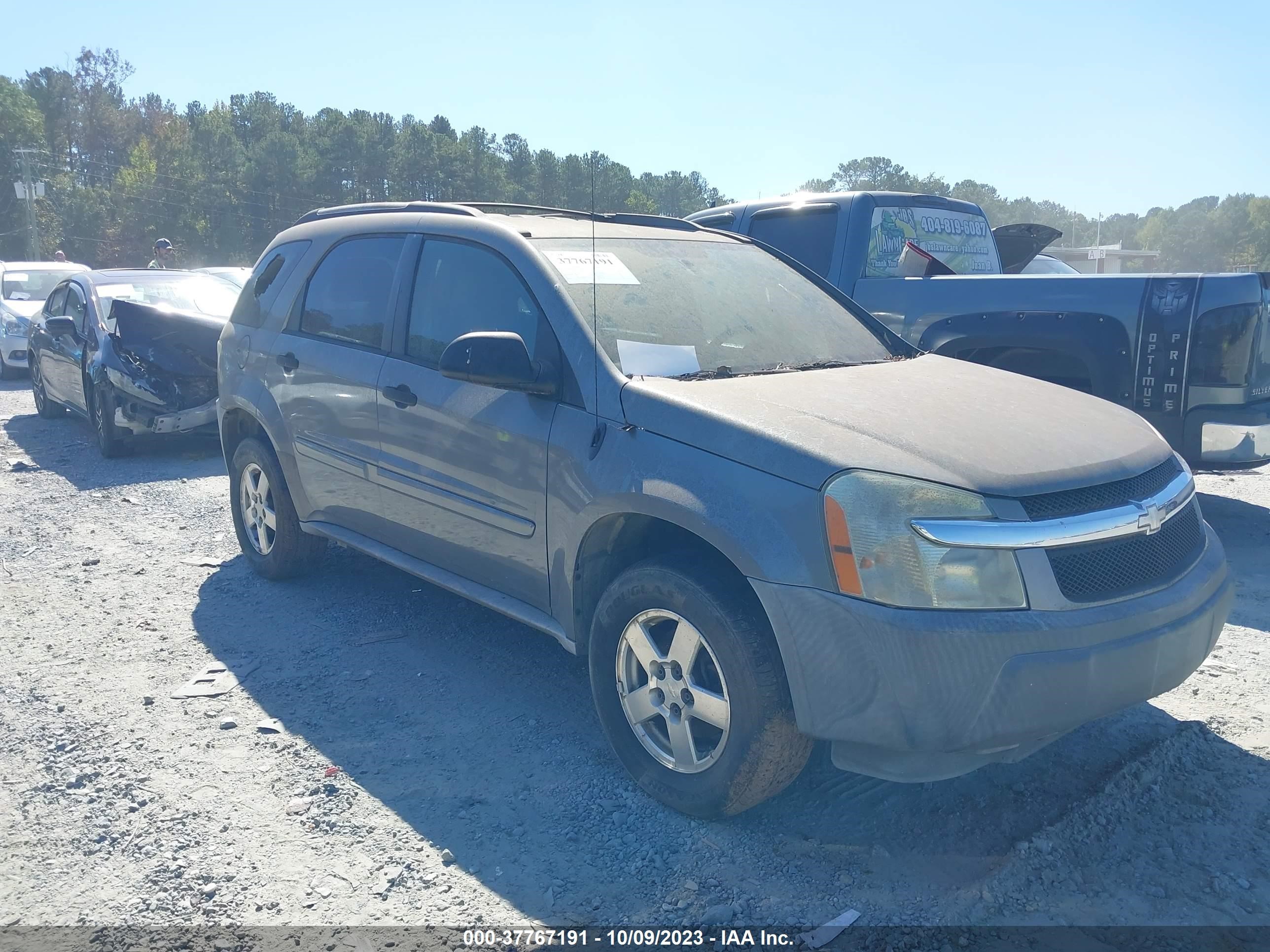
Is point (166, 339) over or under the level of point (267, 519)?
over

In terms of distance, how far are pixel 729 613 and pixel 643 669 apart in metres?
0.49

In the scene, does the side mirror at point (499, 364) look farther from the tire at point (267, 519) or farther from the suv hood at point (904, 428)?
the tire at point (267, 519)

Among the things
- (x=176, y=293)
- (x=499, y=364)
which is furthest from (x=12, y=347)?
(x=499, y=364)

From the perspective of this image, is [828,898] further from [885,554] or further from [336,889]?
[336,889]

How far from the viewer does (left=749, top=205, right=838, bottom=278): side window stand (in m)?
6.93

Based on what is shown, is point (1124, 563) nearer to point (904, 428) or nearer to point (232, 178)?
point (904, 428)

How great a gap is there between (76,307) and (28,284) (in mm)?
8021

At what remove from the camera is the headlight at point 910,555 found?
2656 mm

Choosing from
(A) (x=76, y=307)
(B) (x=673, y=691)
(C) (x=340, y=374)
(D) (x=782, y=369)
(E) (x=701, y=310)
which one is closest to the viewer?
(B) (x=673, y=691)

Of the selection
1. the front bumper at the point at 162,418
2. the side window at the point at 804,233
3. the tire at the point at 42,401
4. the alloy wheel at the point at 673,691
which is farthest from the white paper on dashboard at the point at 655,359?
the tire at the point at 42,401

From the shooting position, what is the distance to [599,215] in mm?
4641

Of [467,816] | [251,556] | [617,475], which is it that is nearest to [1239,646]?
[617,475]

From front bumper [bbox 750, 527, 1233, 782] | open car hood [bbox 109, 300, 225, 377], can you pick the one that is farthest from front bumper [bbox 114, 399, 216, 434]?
front bumper [bbox 750, 527, 1233, 782]

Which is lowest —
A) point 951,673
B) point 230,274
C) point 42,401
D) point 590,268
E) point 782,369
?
point 42,401
